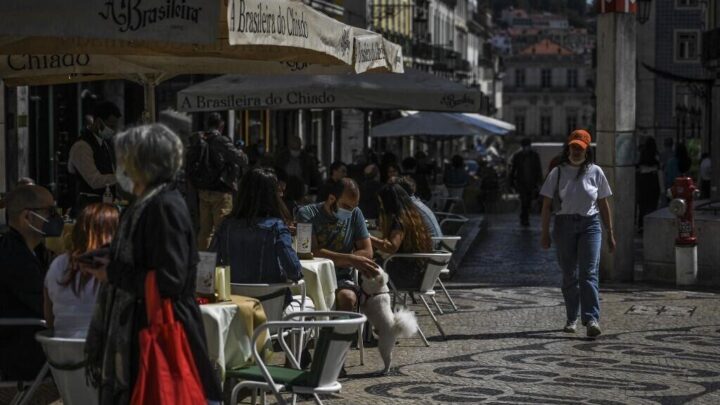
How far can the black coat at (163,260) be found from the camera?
6145 millimetres

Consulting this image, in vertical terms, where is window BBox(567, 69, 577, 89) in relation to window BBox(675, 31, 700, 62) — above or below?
above

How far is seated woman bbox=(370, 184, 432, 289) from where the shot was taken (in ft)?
38.3

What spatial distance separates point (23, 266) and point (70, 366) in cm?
112

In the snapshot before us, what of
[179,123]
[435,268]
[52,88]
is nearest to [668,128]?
[179,123]

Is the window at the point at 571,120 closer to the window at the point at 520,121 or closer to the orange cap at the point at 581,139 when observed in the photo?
the window at the point at 520,121

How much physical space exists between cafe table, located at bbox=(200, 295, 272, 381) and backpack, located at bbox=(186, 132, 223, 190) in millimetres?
7209

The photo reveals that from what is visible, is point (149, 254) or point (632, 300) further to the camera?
point (632, 300)

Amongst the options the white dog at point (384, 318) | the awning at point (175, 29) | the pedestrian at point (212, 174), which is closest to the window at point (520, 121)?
the pedestrian at point (212, 174)

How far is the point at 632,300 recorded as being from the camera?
603 inches

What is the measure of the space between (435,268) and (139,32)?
450 centimetres

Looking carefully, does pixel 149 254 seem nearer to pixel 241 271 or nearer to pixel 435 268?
pixel 241 271

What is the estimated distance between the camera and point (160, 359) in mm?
6168

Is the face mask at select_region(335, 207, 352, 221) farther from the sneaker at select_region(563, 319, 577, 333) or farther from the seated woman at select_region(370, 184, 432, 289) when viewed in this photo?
the sneaker at select_region(563, 319, 577, 333)

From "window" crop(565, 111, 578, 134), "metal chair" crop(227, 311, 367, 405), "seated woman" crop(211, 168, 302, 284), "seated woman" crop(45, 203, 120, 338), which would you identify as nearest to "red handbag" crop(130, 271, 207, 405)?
"seated woman" crop(45, 203, 120, 338)
